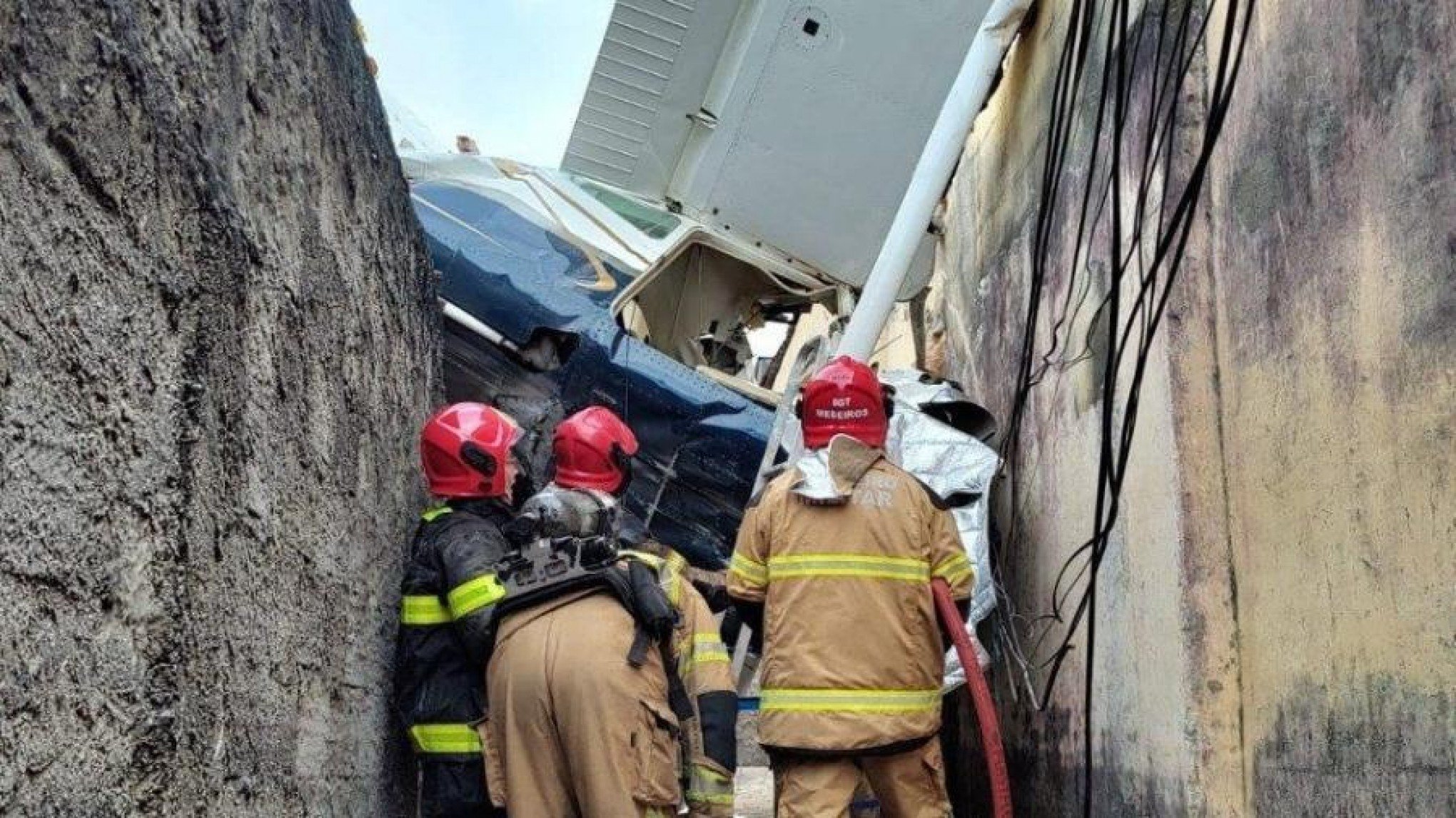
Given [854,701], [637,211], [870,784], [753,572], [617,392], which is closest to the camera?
[854,701]

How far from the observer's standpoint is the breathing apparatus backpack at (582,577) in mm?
3236

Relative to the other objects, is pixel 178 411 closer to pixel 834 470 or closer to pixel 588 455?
pixel 834 470

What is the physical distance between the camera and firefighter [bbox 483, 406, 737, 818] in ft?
10.3

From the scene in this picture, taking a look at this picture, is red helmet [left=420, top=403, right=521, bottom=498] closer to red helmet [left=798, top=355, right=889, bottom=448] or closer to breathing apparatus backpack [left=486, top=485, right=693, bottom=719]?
breathing apparatus backpack [left=486, top=485, right=693, bottom=719]

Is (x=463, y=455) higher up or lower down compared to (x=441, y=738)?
higher up

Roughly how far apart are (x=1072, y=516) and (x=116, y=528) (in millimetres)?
2978

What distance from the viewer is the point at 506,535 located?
3572 mm

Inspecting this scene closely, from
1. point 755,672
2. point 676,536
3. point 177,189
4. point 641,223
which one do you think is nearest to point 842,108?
point 641,223

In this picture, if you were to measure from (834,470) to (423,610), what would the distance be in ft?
4.12

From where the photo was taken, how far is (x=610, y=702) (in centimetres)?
313

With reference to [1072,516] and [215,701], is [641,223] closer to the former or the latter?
[1072,516]

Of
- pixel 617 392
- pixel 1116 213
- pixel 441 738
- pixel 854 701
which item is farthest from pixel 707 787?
pixel 617 392

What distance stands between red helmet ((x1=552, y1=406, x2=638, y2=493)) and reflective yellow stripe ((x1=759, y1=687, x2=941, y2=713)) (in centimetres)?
103

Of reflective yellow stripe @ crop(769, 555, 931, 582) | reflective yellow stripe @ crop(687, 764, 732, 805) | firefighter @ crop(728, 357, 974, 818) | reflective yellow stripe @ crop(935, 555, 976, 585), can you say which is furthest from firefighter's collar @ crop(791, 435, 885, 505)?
reflective yellow stripe @ crop(687, 764, 732, 805)
